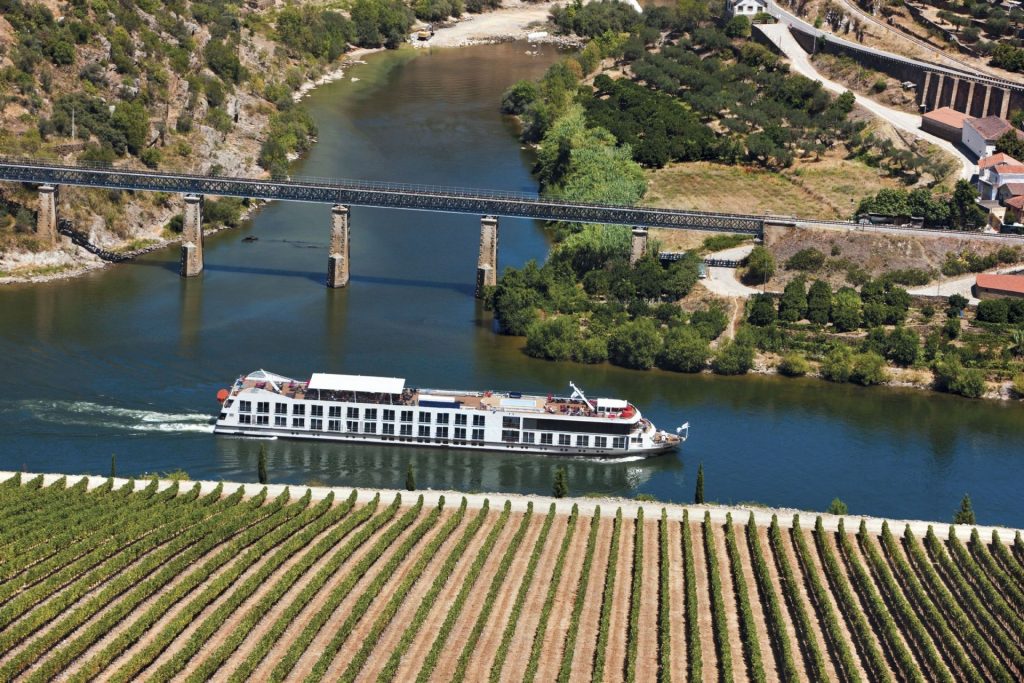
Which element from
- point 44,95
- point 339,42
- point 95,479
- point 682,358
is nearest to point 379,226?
point 44,95

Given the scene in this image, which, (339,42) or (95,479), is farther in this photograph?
(339,42)

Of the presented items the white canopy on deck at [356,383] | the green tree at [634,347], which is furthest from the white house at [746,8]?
the white canopy on deck at [356,383]

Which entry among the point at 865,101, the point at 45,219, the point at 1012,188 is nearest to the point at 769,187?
the point at 1012,188

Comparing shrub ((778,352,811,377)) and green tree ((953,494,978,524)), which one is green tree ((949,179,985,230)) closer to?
shrub ((778,352,811,377))

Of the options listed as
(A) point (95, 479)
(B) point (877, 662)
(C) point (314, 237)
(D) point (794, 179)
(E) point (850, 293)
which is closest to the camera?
(B) point (877, 662)

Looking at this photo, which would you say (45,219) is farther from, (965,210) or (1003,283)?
(965,210)

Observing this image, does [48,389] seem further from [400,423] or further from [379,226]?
[379,226]

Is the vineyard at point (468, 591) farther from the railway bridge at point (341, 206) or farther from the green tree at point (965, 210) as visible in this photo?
the green tree at point (965, 210)
